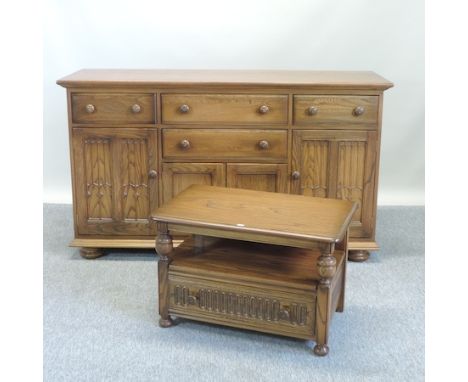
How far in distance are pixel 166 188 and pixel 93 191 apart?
37 centimetres

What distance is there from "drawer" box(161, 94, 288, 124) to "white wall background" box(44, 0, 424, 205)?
3.09 ft

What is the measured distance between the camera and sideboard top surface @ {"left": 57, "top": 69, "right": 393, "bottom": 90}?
11.4 feet

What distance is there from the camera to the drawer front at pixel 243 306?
109 inches

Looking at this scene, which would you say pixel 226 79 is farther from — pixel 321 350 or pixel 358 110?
pixel 321 350

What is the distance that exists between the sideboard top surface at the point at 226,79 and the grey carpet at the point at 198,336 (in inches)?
35.3

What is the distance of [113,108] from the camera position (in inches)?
140

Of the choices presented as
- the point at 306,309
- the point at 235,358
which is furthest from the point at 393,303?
the point at 235,358

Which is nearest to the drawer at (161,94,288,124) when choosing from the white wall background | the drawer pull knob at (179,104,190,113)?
the drawer pull knob at (179,104,190,113)

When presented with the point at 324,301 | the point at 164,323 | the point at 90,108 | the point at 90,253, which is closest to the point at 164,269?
the point at 164,323

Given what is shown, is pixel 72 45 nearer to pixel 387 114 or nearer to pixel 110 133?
pixel 110 133

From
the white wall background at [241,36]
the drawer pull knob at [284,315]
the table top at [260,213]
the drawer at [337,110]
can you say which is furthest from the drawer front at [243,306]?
the white wall background at [241,36]

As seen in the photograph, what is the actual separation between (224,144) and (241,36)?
1.07 metres

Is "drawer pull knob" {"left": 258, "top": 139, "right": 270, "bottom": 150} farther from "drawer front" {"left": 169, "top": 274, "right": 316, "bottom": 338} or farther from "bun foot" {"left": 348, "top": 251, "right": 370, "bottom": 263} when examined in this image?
"drawer front" {"left": 169, "top": 274, "right": 316, "bottom": 338}

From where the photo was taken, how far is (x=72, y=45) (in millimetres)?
4395
